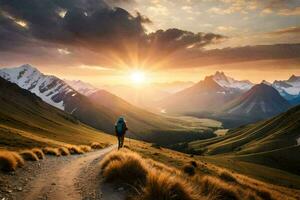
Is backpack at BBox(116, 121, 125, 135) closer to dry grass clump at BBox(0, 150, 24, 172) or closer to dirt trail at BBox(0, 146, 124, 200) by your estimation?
dirt trail at BBox(0, 146, 124, 200)

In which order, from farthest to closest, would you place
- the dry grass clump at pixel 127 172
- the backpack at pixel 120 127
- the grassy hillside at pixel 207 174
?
the backpack at pixel 120 127 < the grassy hillside at pixel 207 174 < the dry grass clump at pixel 127 172

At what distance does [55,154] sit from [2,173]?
13.5 metres

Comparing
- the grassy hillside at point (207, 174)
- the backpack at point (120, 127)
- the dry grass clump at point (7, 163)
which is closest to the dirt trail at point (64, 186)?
the dry grass clump at point (7, 163)

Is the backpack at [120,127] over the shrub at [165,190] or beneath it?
over

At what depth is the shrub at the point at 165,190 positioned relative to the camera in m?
11.7

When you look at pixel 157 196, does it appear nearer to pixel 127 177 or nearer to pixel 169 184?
pixel 169 184

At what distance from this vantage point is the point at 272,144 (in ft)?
652

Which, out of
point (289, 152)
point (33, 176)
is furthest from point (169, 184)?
point (289, 152)

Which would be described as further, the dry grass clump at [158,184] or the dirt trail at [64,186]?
the dirt trail at [64,186]

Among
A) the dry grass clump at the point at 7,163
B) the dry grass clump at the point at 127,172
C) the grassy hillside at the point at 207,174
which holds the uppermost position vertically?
the grassy hillside at the point at 207,174

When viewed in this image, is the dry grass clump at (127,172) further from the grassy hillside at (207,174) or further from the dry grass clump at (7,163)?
the dry grass clump at (7,163)

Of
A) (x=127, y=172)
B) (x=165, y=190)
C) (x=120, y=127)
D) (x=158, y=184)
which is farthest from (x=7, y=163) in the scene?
(x=120, y=127)

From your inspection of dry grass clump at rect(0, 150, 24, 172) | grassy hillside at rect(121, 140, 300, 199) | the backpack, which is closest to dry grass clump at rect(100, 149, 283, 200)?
grassy hillside at rect(121, 140, 300, 199)

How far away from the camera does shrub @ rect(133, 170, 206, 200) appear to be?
1170 centimetres
